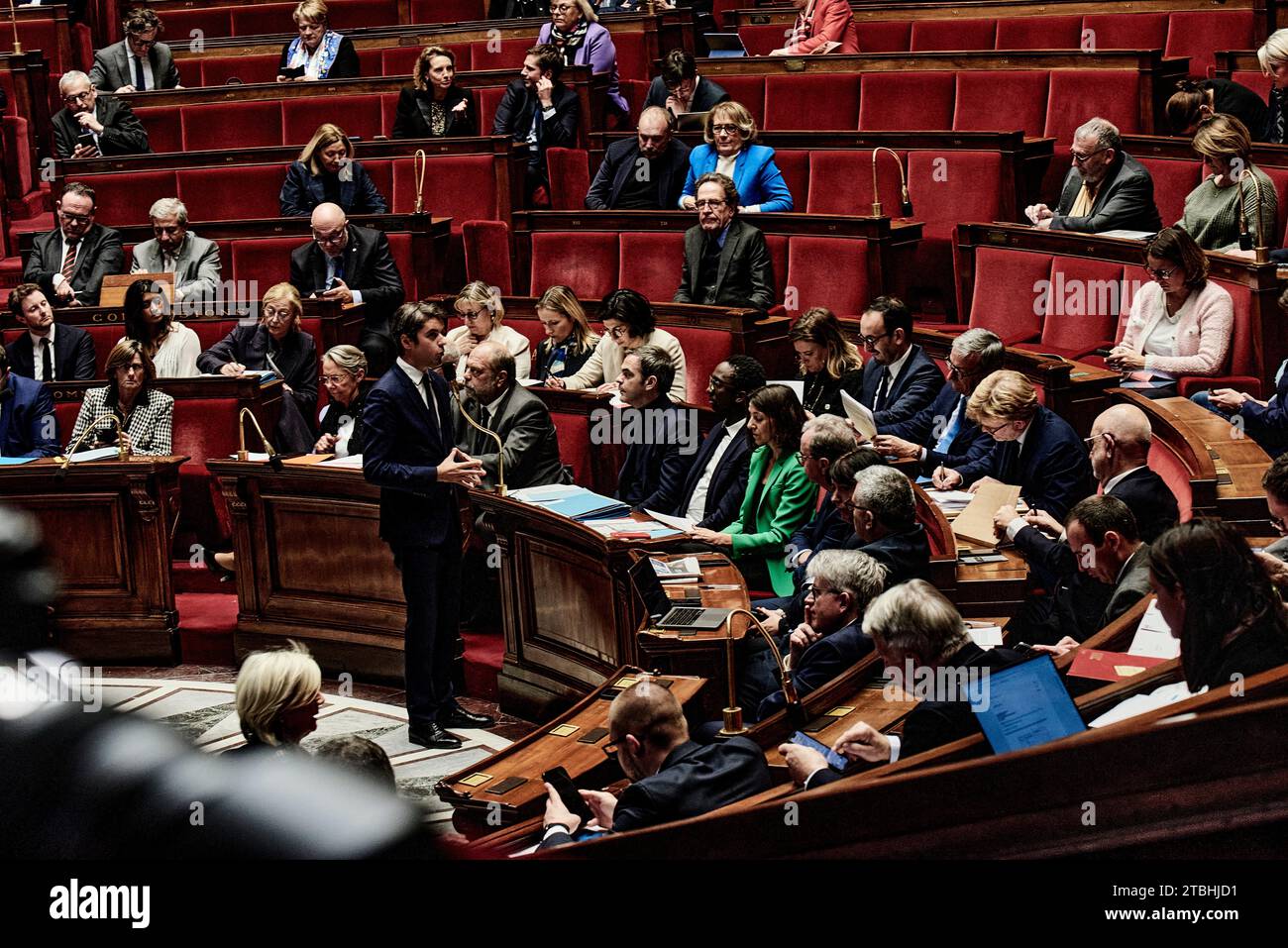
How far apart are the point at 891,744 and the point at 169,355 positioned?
3.21 meters

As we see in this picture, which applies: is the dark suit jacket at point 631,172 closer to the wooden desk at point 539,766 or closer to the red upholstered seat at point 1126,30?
the red upholstered seat at point 1126,30

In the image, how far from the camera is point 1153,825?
50.1 inches

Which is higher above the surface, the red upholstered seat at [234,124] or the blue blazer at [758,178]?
the red upholstered seat at [234,124]

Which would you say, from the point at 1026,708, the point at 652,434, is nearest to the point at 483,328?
the point at 652,434

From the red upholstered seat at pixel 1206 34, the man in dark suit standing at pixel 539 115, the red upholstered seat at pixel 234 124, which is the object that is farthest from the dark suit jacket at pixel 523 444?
the red upholstered seat at pixel 1206 34

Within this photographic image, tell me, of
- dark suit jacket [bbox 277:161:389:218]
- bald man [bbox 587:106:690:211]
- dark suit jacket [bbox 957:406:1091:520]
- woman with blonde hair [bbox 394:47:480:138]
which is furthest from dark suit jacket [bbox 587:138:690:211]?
dark suit jacket [bbox 957:406:1091:520]

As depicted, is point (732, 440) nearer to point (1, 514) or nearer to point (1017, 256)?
point (1017, 256)

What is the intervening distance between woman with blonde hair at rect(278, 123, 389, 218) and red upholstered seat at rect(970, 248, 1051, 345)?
211 centimetres

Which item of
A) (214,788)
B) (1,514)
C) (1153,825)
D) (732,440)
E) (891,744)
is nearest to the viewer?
(214,788)

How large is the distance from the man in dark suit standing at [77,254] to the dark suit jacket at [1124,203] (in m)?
3.15

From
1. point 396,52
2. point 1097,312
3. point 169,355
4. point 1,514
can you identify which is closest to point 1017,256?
point 1097,312

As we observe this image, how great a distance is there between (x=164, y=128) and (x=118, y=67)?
41cm

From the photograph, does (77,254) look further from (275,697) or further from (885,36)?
(275,697)

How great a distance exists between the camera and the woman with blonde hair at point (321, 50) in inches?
243
